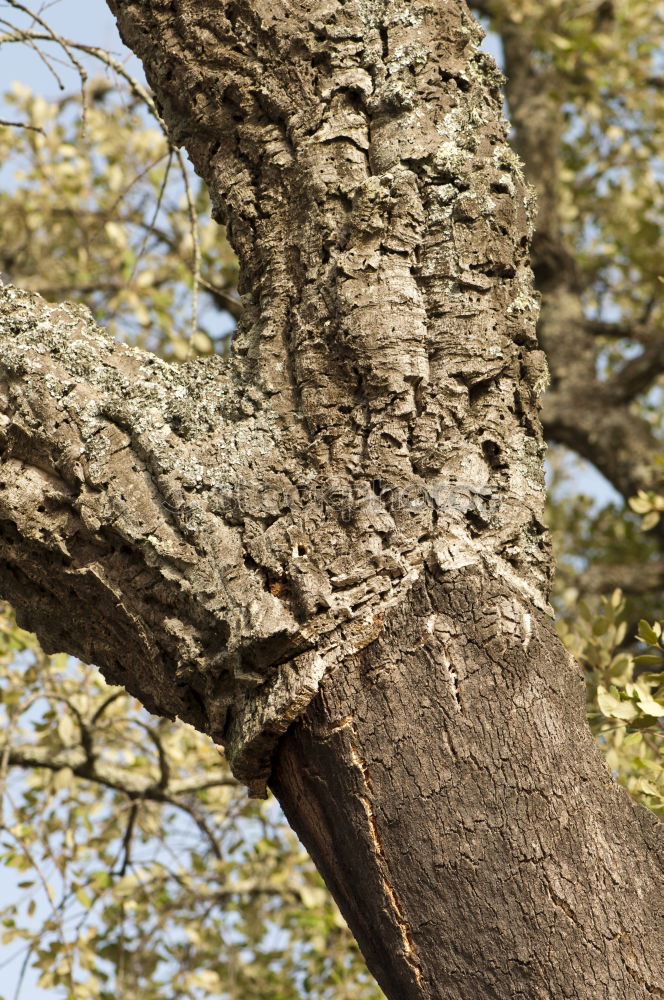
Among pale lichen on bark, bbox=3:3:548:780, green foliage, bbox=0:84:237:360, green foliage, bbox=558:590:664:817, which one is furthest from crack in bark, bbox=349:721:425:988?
green foliage, bbox=0:84:237:360

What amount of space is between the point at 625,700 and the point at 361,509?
948 millimetres

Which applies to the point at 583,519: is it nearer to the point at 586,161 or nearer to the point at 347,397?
the point at 586,161

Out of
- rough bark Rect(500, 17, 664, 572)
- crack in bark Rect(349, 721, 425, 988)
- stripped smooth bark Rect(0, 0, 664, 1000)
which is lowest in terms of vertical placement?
crack in bark Rect(349, 721, 425, 988)

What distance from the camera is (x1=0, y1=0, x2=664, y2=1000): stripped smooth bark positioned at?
4.55 feet

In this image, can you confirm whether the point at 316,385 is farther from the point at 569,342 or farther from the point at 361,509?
the point at 569,342

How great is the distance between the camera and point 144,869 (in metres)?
4.00

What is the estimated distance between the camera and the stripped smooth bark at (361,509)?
1387 millimetres

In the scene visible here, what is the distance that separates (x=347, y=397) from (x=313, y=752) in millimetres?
586

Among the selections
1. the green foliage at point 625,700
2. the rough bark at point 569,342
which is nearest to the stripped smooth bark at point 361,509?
the green foliage at point 625,700

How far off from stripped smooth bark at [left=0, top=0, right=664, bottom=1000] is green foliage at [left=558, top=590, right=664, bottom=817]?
645mm

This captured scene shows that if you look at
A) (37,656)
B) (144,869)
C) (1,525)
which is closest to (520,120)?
(37,656)

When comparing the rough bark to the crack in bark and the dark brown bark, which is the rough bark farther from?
the crack in bark

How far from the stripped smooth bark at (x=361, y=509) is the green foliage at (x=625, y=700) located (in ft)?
2.11

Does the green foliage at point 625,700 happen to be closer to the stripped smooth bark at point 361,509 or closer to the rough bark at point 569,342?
the stripped smooth bark at point 361,509
